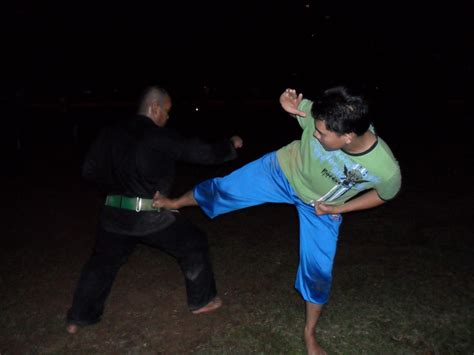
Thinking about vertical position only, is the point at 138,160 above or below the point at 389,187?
below

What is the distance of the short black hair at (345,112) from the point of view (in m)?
2.43

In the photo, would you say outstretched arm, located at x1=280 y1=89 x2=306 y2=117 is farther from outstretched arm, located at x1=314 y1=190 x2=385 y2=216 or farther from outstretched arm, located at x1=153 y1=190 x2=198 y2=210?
outstretched arm, located at x1=153 y1=190 x2=198 y2=210

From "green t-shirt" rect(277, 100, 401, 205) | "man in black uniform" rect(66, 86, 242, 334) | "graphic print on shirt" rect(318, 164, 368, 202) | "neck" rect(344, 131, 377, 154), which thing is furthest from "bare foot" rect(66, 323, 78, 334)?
"neck" rect(344, 131, 377, 154)

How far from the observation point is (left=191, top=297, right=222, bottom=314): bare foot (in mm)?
3721

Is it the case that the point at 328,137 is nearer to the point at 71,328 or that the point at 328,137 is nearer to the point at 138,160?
the point at 138,160

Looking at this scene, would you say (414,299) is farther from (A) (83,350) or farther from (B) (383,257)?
(A) (83,350)

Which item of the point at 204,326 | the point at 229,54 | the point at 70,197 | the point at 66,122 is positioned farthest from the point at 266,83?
the point at 204,326

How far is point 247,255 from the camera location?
16.3 ft

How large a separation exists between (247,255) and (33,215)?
11.0ft

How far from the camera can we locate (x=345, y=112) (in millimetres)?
2432

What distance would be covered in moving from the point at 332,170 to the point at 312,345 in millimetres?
1315

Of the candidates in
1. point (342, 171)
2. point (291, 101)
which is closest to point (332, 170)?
point (342, 171)

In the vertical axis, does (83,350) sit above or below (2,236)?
above

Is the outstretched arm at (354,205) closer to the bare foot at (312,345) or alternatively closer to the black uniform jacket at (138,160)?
the black uniform jacket at (138,160)
